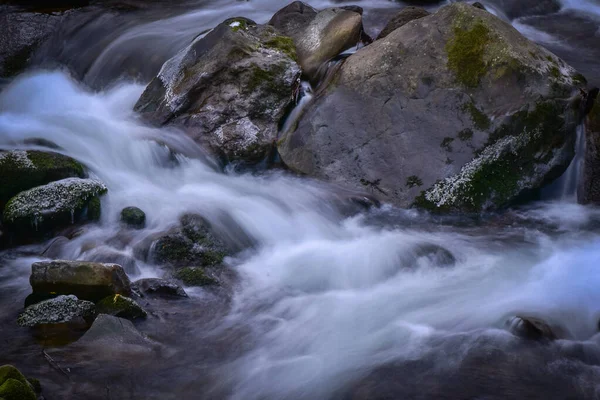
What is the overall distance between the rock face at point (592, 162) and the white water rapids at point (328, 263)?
0.20 metres

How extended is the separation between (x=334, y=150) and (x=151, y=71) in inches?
146

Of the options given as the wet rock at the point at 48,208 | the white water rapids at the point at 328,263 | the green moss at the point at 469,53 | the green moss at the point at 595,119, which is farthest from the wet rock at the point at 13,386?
the green moss at the point at 595,119

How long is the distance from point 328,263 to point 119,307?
85.8 inches

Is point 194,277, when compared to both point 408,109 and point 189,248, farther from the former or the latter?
point 408,109

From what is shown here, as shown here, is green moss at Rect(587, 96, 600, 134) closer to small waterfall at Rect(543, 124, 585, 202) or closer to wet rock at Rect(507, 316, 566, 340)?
small waterfall at Rect(543, 124, 585, 202)

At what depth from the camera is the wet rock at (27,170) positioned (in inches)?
294

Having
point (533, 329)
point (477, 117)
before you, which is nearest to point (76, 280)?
point (533, 329)

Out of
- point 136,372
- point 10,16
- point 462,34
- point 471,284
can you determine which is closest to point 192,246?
point 136,372

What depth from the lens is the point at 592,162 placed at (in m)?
7.96

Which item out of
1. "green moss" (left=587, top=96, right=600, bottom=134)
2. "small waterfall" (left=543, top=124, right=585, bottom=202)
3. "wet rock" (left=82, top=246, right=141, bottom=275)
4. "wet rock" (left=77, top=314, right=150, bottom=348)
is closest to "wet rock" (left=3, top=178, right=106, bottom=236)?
"wet rock" (left=82, top=246, right=141, bottom=275)

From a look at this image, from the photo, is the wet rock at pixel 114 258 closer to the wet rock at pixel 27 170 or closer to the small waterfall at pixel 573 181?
the wet rock at pixel 27 170

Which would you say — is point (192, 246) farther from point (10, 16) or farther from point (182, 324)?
point (10, 16)

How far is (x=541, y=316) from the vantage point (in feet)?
19.7

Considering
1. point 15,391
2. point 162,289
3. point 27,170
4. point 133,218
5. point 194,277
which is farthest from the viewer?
point 27,170
